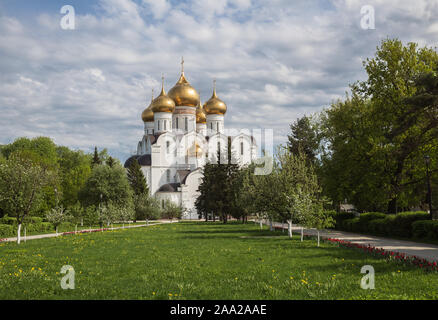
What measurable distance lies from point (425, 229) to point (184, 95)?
192ft

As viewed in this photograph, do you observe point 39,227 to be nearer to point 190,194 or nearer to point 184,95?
point 190,194

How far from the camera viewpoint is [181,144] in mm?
73500

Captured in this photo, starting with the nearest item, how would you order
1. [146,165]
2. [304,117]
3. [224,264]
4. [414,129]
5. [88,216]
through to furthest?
[224,264], [414,129], [88,216], [304,117], [146,165]

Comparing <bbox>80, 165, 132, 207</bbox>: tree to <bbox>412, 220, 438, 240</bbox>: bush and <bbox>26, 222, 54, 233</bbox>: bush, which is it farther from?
<bbox>412, 220, 438, 240</bbox>: bush

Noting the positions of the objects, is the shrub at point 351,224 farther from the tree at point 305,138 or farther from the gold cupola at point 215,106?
the gold cupola at point 215,106

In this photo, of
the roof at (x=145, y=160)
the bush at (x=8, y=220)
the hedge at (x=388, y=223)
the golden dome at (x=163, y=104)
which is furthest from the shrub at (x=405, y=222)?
the golden dome at (x=163, y=104)

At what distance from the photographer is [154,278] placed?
33.8 feet

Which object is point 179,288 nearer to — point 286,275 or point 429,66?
point 286,275

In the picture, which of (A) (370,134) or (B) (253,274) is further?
(A) (370,134)

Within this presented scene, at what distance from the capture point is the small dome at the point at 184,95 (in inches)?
2928

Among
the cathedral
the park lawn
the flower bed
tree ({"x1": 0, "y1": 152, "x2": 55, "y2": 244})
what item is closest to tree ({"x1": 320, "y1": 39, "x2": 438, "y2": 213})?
the flower bed

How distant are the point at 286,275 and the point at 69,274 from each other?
5.75m

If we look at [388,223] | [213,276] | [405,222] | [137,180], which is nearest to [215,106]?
[137,180]

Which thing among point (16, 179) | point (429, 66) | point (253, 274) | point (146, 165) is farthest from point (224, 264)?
point (146, 165)
